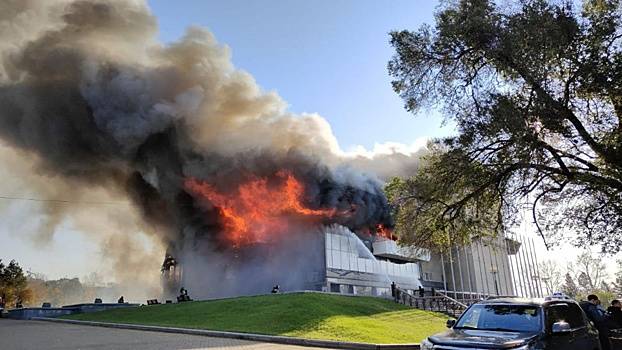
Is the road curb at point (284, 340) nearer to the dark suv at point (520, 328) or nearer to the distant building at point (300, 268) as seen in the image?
the dark suv at point (520, 328)

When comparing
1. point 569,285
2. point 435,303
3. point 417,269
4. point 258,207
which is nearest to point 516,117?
point 435,303

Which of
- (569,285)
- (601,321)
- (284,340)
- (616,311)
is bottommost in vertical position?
(284,340)

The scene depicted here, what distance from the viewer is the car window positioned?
688 cm

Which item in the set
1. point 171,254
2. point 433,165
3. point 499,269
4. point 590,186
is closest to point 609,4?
point 590,186

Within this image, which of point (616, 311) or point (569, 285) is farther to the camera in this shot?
point (569, 285)

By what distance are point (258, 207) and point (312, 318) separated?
23.0 metres

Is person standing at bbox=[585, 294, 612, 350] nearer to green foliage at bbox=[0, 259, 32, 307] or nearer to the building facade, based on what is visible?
the building facade

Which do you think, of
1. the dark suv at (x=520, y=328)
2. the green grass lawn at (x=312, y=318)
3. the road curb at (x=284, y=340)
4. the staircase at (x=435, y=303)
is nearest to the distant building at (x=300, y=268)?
the staircase at (x=435, y=303)

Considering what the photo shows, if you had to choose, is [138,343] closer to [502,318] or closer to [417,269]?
[502,318]

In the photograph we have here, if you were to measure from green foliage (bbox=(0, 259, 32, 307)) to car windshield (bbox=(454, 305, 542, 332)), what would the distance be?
56163 mm

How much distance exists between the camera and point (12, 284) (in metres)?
50.8

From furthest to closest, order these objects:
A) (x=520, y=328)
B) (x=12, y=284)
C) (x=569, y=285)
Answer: (x=569, y=285), (x=12, y=284), (x=520, y=328)

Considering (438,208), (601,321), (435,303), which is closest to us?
(601,321)

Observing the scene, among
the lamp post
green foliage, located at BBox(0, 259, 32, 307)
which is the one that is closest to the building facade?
the lamp post
